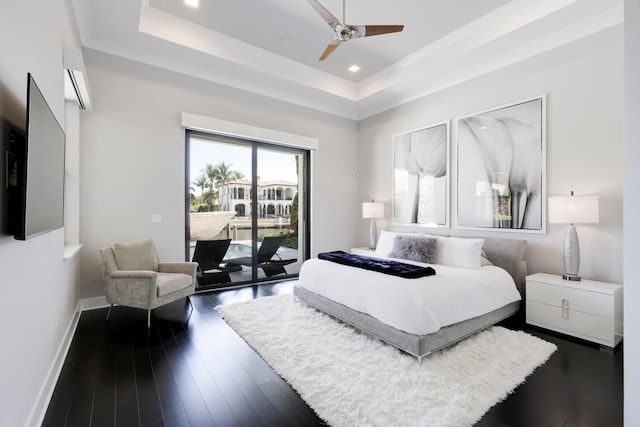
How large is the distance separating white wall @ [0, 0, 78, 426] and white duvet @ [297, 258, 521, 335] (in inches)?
90.4

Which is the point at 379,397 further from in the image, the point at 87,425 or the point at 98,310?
the point at 98,310

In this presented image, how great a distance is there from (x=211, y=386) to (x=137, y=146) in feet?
10.4

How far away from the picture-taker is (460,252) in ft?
11.9

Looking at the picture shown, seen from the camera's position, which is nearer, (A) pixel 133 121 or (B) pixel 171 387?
(B) pixel 171 387

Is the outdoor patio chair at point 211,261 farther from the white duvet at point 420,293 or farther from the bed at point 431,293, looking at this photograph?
the white duvet at point 420,293

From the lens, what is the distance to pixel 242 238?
194 inches

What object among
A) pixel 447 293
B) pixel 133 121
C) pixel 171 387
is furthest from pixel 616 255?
pixel 133 121

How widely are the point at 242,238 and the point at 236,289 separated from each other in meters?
0.81

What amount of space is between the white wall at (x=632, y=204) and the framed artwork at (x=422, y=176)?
Answer: 3226 millimetres

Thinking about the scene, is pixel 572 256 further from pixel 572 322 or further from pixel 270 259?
pixel 270 259

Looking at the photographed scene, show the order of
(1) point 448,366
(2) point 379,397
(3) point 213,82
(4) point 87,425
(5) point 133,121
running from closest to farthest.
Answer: (4) point 87,425 < (2) point 379,397 < (1) point 448,366 < (5) point 133,121 < (3) point 213,82

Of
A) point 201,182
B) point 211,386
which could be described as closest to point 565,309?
point 211,386

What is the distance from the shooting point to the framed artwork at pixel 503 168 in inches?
143

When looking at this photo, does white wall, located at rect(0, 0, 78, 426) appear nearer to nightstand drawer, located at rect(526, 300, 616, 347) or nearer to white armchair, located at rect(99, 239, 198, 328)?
white armchair, located at rect(99, 239, 198, 328)
